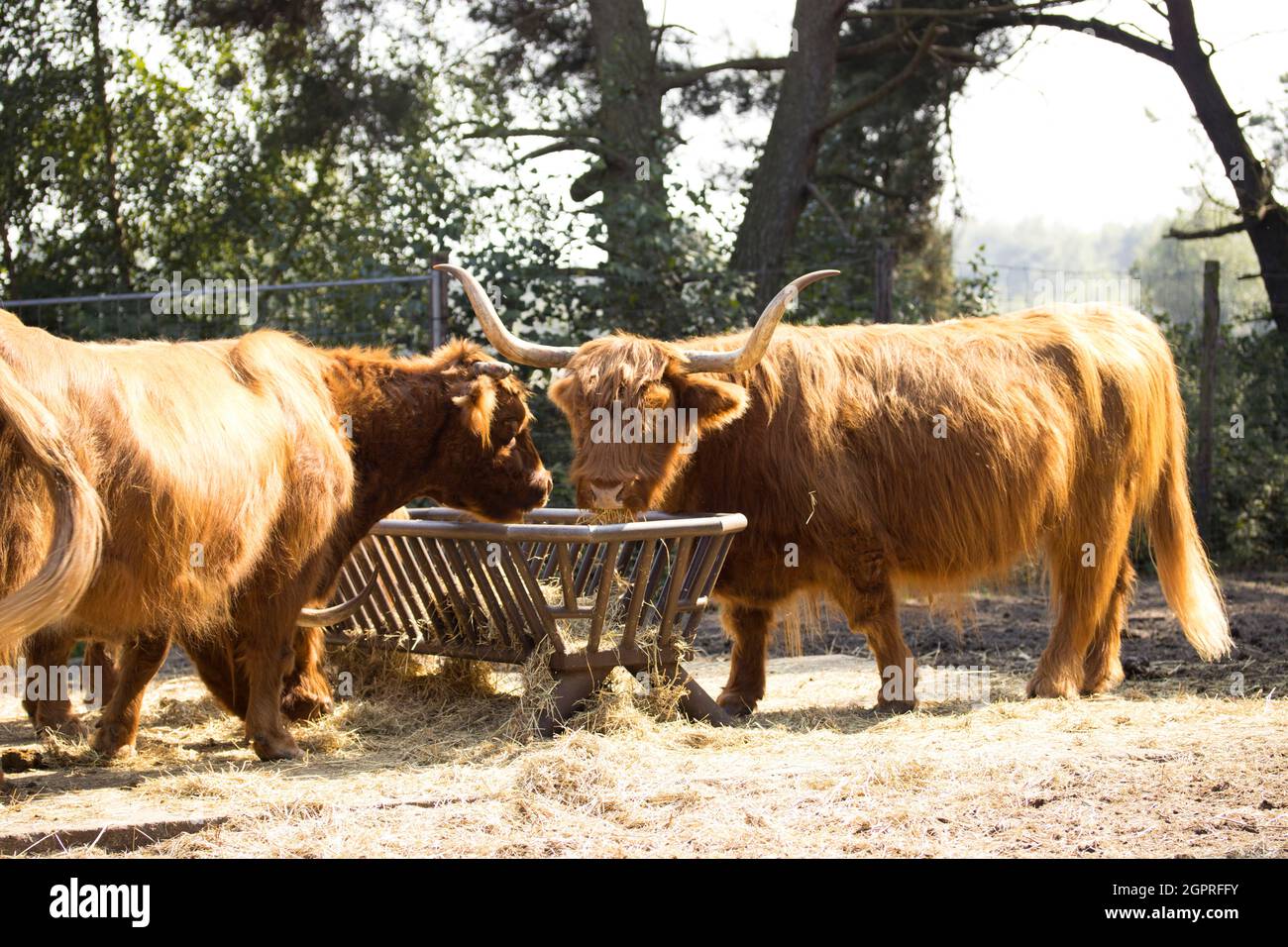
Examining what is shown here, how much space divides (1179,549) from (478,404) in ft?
11.9

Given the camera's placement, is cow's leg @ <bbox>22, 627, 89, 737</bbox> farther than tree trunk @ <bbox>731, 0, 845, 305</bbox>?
No

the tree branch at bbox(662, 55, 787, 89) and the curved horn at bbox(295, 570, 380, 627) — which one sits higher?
the tree branch at bbox(662, 55, 787, 89)

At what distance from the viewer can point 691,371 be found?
567 cm

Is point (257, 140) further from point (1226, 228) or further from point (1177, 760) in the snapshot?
point (1177, 760)

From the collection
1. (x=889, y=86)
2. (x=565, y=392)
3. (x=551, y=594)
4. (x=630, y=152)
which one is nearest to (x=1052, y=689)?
(x=551, y=594)

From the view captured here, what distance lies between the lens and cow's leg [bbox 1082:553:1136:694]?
631cm

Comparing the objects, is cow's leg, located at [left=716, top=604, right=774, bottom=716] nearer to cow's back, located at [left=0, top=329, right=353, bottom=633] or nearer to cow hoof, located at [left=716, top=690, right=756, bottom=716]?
cow hoof, located at [left=716, top=690, right=756, bottom=716]

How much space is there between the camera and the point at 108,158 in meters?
13.4

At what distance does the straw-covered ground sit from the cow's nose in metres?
0.69

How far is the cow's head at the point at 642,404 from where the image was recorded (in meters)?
5.36

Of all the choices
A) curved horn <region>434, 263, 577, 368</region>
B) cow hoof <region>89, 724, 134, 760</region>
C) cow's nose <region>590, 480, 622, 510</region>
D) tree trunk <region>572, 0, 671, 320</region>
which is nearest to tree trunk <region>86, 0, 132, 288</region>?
tree trunk <region>572, 0, 671, 320</region>

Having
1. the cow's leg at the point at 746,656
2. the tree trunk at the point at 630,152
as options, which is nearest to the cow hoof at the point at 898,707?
the cow's leg at the point at 746,656

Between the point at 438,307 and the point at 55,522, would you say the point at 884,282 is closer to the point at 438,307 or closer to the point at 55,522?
the point at 438,307

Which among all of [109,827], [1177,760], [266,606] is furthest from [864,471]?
[109,827]
